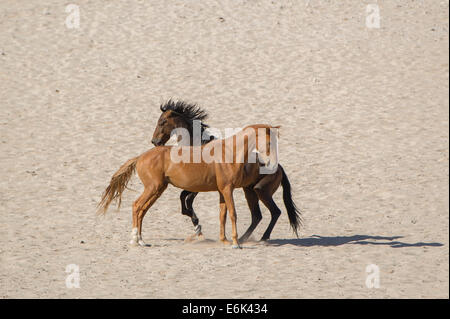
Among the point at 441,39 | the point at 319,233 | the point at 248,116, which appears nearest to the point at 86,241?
the point at 319,233

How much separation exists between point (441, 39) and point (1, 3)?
1263 cm

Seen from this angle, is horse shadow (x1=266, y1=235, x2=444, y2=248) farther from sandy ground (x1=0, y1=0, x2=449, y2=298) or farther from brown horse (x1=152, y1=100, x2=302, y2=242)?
brown horse (x1=152, y1=100, x2=302, y2=242)

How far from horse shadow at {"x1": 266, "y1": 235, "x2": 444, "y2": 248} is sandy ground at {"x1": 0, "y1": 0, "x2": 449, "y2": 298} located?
0.04 meters

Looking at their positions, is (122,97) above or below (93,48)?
below

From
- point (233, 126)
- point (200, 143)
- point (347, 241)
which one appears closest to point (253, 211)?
point (200, 143)

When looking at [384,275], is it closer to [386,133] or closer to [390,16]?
[386,133]

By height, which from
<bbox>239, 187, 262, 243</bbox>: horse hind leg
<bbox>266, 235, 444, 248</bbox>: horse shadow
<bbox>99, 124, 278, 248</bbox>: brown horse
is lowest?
<bbox>266, 235, 444, 248</bbox>: horse shadow

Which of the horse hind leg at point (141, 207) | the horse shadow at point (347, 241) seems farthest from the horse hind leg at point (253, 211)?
the horse hind leg at point (141, 207)

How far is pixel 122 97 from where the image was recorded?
17141 millimetres

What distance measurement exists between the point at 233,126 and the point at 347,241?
6.01 m

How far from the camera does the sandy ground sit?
8.51 meters

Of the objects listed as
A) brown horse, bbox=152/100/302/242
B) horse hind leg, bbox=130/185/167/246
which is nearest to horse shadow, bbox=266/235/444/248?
brown horse, bbox=152/100/302/242

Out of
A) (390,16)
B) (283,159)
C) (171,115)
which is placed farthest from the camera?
(390,16)

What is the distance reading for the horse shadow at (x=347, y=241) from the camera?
32.0ft
